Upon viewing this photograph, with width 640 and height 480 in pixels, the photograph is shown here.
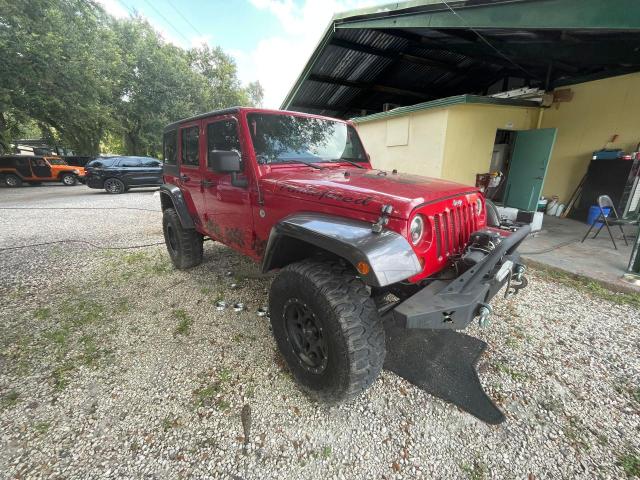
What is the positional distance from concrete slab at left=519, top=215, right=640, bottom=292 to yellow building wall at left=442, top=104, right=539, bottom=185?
2.11 m

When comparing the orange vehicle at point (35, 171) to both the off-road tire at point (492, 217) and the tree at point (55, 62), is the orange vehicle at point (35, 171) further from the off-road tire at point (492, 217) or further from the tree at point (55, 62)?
the off-road tire at point (492, 217)

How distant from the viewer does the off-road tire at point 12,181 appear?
1421cm

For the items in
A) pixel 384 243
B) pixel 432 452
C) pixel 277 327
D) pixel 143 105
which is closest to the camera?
pixel 384 243

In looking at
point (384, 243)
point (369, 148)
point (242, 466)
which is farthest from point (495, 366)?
point (369, 148)

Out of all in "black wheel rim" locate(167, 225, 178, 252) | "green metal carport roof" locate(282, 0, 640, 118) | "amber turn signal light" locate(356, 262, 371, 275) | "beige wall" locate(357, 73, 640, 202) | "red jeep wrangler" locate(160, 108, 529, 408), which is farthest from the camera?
"beige wall" locate(357, 73, 640, 202)

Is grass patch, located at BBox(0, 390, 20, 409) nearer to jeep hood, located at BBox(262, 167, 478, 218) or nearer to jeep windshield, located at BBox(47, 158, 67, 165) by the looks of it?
jeep hood, located at BBox(262, 167, 478, 218)

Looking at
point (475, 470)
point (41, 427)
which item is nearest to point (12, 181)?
point (41, 427)

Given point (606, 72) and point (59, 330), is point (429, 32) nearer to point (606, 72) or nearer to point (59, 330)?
point (606, 72)

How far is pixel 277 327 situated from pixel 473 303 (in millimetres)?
1294

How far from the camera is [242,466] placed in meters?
1.50

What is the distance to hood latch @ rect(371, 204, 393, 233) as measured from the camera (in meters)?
1.52

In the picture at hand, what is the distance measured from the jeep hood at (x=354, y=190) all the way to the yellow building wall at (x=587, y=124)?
7.11 m

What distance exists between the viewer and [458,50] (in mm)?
6688

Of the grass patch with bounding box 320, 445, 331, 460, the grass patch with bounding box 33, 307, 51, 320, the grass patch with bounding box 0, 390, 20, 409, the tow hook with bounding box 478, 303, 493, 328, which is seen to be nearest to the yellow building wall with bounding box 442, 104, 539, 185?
the tow hook with bounding box 478, 303, 493, 328
